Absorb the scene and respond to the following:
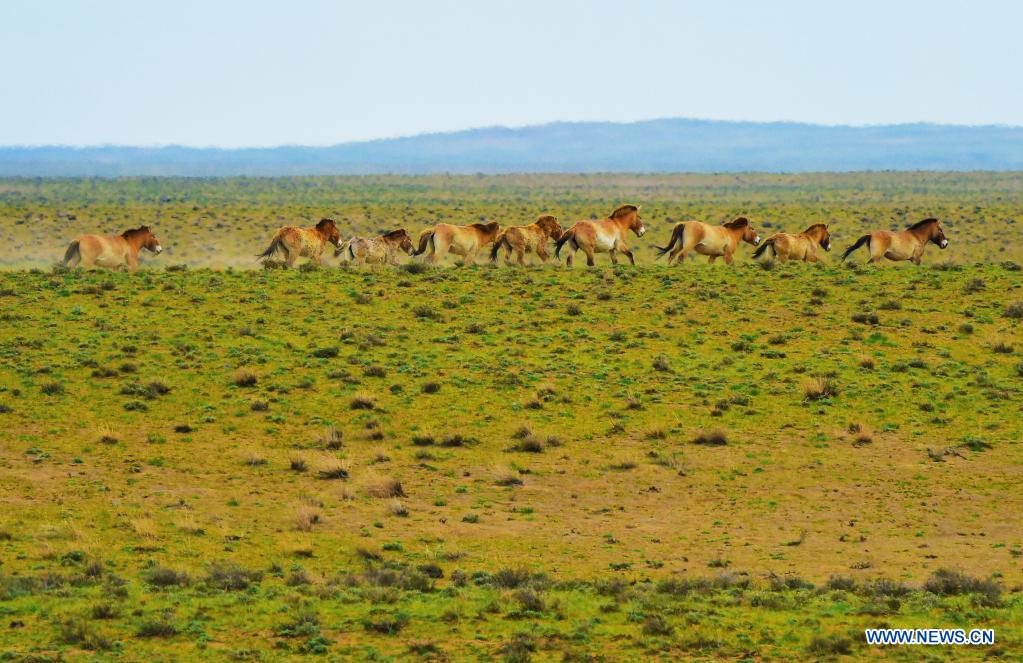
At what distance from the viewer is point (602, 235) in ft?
115

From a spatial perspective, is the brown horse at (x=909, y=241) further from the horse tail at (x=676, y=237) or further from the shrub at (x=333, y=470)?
the shrub at (x=333, y=470)

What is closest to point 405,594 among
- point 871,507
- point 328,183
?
point 871,507

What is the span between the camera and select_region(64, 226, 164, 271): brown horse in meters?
34.1

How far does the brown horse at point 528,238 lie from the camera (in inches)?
1427

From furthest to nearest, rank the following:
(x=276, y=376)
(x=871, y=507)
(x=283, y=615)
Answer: (x=276, y=376) < (x=871, y=507) < (x=283, y=615)

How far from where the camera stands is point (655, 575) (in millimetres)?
14602

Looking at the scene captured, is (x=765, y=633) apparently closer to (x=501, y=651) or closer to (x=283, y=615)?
(x=501, y=651)

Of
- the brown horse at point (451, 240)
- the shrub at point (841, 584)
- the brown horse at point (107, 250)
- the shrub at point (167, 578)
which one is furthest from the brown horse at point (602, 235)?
the shrub at point (167, 578)

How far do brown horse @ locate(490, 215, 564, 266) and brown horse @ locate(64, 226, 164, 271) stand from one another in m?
9.86

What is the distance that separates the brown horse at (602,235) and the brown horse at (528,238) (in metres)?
0.93

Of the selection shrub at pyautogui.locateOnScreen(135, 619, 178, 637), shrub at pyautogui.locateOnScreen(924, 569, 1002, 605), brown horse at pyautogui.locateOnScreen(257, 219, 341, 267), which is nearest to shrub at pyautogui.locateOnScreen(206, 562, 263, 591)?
shrub at pyautogui.locateOnScreen(135, 619, 178, 637)

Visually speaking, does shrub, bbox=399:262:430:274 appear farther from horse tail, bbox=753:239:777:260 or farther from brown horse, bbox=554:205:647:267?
horse tail, bbox=753:239:777:260

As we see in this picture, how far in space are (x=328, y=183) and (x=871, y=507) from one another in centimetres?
12603

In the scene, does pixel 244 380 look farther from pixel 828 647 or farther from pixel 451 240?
pixel 828 647
